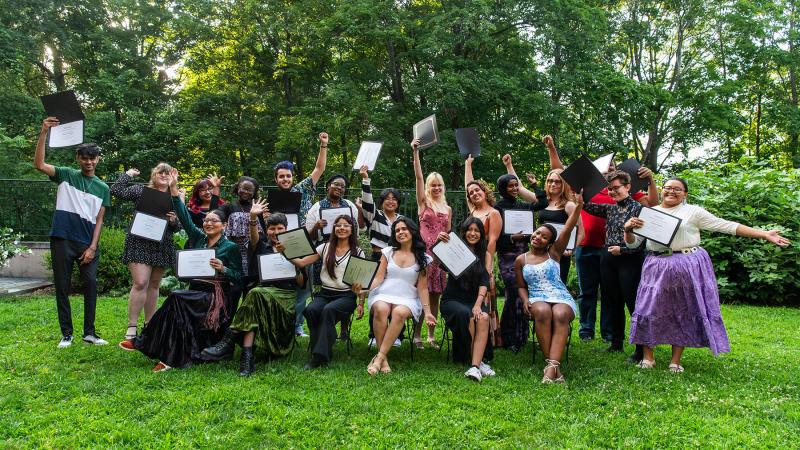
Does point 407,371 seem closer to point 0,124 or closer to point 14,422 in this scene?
point 14,422

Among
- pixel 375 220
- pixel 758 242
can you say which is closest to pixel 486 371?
pixel 375 220

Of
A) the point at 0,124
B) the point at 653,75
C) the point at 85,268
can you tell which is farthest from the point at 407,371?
the point at 653,75

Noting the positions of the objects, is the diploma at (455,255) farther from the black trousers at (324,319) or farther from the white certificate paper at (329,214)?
the white certificate paper at (329,214)

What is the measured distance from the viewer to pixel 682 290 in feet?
15.3

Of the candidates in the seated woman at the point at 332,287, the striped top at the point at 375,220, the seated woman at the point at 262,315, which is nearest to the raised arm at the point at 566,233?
the striped top at the point at 375,220

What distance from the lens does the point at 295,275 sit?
17.2 ft

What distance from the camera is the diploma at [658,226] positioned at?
4.44 m

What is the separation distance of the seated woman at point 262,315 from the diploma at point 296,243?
154mm

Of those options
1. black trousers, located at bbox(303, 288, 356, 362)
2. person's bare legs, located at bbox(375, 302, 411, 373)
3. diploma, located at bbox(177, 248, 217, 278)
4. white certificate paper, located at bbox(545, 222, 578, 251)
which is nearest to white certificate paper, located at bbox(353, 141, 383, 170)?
black trousers, located at bbox(303, 288, 356, 362)

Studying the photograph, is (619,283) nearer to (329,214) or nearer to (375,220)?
(375,220)

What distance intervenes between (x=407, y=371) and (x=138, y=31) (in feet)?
64.3

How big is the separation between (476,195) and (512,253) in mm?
753

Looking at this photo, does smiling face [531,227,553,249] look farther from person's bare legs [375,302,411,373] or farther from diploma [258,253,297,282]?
diploma [258,253,297,282]

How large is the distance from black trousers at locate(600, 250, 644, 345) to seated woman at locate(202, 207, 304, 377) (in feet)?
10.7
